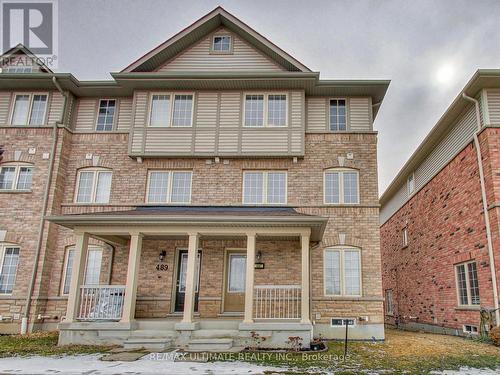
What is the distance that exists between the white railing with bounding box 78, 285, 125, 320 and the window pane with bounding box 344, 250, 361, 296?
6.42 m

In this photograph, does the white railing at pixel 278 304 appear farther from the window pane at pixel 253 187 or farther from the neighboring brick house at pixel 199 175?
the window pane at pixel 253 187

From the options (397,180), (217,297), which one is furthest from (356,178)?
(397,180)

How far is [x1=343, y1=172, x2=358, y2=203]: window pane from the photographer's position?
11.9m

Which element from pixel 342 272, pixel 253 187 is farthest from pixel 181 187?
pixel 342 272

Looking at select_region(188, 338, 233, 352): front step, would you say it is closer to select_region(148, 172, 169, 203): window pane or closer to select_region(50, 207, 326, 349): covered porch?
select_region(50, 207, 326, 349): covered porch

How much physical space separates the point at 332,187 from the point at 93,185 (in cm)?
791

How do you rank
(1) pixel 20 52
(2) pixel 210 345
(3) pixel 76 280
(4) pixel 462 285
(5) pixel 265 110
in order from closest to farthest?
(2) pixel 210 345 < (3) pixel 76 280 < (4) pixel 462 285 < (5) pixel 265 110 < (1) pixel 20 52

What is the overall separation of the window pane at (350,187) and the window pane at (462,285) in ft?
13.2

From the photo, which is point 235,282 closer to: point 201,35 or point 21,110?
point 201,35

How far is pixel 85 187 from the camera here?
1264 centimetres

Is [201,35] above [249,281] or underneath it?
above

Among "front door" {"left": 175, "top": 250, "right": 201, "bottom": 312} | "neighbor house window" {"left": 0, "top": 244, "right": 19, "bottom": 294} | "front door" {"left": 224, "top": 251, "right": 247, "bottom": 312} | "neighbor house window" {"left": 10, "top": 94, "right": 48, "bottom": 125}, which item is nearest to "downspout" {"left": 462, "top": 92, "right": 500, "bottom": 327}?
"front door" {"left": 224, "top": 251, "right": 247, "bottom": 312}

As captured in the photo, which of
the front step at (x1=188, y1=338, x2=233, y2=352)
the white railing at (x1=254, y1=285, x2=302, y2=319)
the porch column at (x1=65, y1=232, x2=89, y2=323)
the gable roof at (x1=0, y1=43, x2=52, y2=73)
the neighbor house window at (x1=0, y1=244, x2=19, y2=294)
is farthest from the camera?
the gable roof at (x1=0, y1=43, x2=52, y2=73)

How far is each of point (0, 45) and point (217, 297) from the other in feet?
39.9
